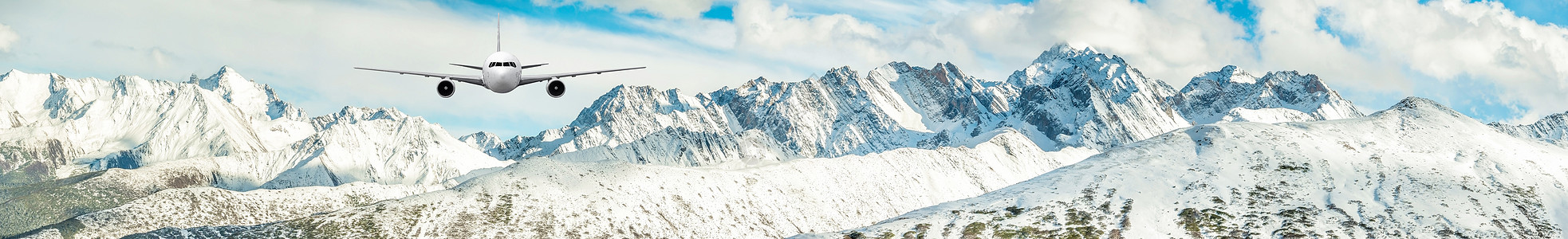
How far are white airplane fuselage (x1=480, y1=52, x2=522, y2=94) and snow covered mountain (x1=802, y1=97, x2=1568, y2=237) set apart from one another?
367 ft

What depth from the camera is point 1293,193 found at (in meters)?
157

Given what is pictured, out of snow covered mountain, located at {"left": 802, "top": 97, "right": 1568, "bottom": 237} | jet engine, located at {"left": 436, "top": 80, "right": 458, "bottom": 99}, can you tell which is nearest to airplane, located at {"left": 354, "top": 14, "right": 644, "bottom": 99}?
jet engine, located at {"left": 436, "top": 80, "right": 458, "bottom": 99}

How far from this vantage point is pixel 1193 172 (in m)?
173

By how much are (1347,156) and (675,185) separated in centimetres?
11616

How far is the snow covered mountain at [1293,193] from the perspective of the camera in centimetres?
13962

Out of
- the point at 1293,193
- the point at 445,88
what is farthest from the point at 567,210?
the point at 445,88

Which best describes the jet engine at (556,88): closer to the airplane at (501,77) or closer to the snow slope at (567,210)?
the airplane at (501,77)

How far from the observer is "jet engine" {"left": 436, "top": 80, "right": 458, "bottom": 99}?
3703 cm

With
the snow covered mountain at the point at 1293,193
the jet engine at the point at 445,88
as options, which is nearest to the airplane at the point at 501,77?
the jet engine at the point at 445,88

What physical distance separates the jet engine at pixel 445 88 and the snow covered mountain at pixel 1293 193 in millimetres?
111301

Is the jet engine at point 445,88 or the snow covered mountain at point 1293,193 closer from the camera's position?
the jet engine at point 445,88

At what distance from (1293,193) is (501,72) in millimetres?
149613

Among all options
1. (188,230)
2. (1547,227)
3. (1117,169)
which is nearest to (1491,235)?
(1547,227)

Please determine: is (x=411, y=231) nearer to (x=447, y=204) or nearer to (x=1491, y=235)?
(x=447, y=204)
